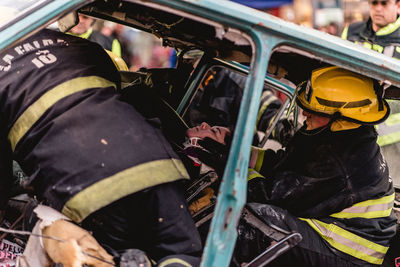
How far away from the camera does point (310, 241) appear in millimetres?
2426

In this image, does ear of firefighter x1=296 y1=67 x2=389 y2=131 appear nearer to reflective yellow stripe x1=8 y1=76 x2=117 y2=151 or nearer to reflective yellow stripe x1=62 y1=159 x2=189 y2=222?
reflective yellow stripe x1=62 y1=159 x2=189 y2=222

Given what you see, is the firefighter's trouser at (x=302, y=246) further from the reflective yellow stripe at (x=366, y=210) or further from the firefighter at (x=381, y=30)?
the firefighter at (x=381, y=30)

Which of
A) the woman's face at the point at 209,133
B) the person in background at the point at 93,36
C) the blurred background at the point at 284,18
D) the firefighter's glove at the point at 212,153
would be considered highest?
the woman's face at the point at 209,133

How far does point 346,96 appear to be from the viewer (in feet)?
7.84

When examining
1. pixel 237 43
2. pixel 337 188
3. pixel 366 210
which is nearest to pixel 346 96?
pixel 337 188

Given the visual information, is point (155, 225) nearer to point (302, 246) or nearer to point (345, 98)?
point (302, 246)

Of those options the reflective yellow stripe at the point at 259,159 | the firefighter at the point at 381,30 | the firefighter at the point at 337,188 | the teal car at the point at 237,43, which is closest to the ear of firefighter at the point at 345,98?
the firefighter at the point at 337,188

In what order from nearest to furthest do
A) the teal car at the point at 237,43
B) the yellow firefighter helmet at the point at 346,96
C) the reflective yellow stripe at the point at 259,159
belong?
the teal car at the point at 237,43
the yellow firefighter helmet at the point at 346,96
the reflective yellow stripe at the point at 259,159

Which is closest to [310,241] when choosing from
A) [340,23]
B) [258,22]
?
[258,22]

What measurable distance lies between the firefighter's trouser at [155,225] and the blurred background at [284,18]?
6.12 m

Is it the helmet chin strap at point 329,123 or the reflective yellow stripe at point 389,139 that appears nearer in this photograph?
the helmet chin strap at point 329,123

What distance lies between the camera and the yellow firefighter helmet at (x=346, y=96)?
2.39 metres

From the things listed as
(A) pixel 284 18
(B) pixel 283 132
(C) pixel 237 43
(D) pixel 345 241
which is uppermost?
(C) pixel 237 43

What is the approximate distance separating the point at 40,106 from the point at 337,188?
1.45 m
